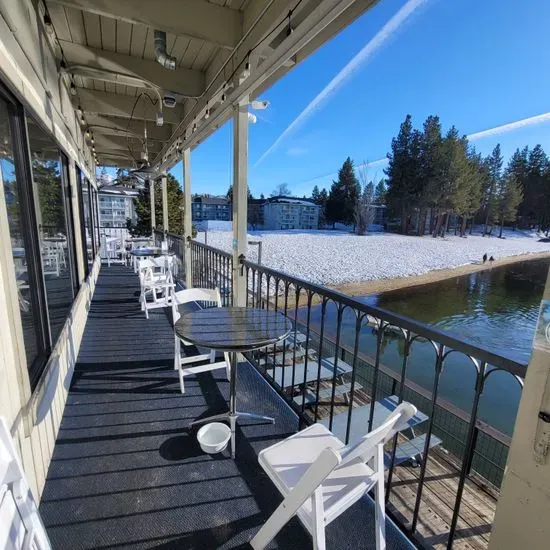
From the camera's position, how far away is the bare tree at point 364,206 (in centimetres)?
3600

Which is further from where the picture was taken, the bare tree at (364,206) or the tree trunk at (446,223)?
the bare tree at (364,206)

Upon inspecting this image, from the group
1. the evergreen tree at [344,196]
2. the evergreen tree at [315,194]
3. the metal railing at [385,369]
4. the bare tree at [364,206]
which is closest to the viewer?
the metal railing at [385,369]

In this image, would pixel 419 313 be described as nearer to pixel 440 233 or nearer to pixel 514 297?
pixel 514 297

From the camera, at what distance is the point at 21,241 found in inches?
62.5

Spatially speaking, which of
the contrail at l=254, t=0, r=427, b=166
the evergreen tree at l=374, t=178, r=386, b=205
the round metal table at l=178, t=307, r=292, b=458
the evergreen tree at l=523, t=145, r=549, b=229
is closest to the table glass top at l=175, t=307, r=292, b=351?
the round metal table at l=178, t=307, r=292, b=458

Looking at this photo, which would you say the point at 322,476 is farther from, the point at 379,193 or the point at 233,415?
the point at 379,193

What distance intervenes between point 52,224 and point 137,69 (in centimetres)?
168

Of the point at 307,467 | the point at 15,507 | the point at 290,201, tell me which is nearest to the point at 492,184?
the point at 290,201

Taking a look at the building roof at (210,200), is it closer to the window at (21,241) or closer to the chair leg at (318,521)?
the window at (21,241)

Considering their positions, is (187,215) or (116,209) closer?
(187,215)

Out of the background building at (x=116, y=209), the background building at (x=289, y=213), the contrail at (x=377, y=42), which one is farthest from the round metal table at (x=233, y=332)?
the background building at (x=289, y=213)

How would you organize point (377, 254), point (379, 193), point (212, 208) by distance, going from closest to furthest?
point (377, 254), point (379, 193), point (212, 208)

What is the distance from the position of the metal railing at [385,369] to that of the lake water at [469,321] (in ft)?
0.56

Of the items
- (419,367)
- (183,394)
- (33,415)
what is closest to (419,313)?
(419,367)
